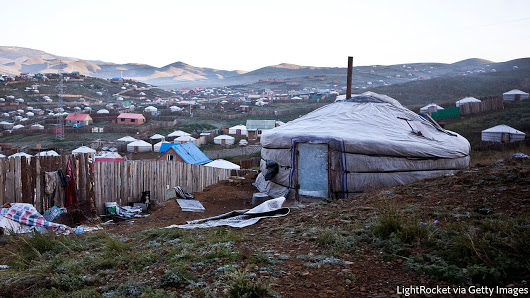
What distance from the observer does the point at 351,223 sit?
4.74 m

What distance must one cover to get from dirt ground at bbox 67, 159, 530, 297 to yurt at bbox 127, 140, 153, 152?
80.9 ft

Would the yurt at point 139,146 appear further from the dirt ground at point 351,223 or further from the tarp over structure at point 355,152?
the dirt ground at point 351,223

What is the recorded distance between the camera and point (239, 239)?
440cm

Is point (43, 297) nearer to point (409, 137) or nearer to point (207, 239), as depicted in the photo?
point (207, 239)

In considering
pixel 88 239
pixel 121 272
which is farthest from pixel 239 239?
pixel 88 239

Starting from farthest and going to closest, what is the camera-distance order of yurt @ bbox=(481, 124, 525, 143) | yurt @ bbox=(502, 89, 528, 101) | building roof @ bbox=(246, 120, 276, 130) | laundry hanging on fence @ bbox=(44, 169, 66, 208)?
building roof @ bbox=(246, 120, 276, 130)
yurt @ bbox=(502, 89, 528, 101)
yurt @ bbox=(481, 124, 525, 143)
laundry hanging on fence @ bbox=(44, 169, 66, 208)

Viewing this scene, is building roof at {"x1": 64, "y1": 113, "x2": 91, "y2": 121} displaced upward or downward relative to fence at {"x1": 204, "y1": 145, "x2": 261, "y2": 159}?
upward

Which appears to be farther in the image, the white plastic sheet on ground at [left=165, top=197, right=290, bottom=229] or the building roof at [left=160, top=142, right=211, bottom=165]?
the building roof at [left=160, top=142, right=211, bottom=165]

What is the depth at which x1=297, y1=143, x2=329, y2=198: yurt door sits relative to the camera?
922cm

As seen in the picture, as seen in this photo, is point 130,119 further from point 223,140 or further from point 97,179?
point 97,179

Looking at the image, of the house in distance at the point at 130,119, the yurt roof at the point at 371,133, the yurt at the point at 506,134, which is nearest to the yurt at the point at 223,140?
the house in distance at the point at 130,119

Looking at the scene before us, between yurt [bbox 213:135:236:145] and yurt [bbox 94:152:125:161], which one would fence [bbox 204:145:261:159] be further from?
yurt [bbox 94:152:125:161]

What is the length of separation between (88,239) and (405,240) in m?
3.97

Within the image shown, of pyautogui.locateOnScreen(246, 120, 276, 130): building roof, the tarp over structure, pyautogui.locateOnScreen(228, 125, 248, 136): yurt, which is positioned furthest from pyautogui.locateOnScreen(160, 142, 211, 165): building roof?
pyautogui.locateOnScreen(246, 120, 276, 130): building roof
